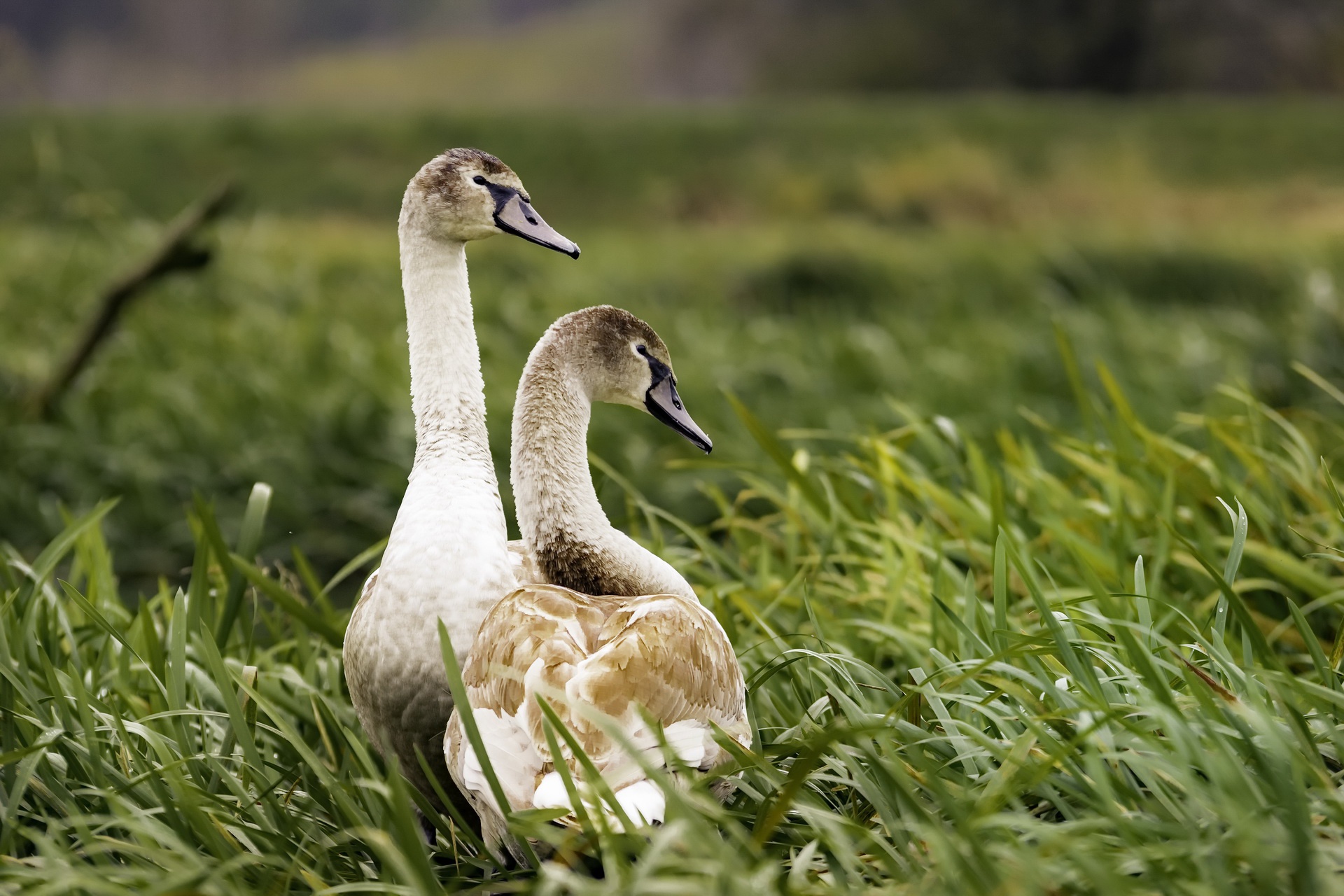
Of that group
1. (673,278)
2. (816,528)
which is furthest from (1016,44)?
(816,528)

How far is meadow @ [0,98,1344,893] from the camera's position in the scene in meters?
1.68

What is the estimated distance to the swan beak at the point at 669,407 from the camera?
1.93 meters

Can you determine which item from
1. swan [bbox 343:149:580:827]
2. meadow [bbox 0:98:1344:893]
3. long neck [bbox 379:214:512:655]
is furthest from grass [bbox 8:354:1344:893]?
long neck [bbox 379:214:512:655]

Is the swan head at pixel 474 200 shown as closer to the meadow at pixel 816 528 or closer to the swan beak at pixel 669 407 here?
the swan beak at pixel 669 407

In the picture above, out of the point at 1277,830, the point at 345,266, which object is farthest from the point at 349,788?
the point at 345,266

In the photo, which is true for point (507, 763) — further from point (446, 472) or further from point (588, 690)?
point (446, 472)

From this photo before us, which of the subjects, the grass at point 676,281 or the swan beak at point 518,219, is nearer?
the swan beak at point 518,219

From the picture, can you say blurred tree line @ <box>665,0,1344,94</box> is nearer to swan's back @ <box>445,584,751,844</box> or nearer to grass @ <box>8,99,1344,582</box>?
grass @ <box>8,99,1344,582</box>

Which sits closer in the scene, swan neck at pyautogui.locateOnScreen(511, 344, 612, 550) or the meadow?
the meadow

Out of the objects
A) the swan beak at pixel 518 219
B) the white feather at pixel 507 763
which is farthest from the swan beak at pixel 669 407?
the white feather at pixel 507 763

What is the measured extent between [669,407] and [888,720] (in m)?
0.61

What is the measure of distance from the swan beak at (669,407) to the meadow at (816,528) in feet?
1.32

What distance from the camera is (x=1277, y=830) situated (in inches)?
61.9

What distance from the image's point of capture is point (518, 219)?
1910 millimetres
